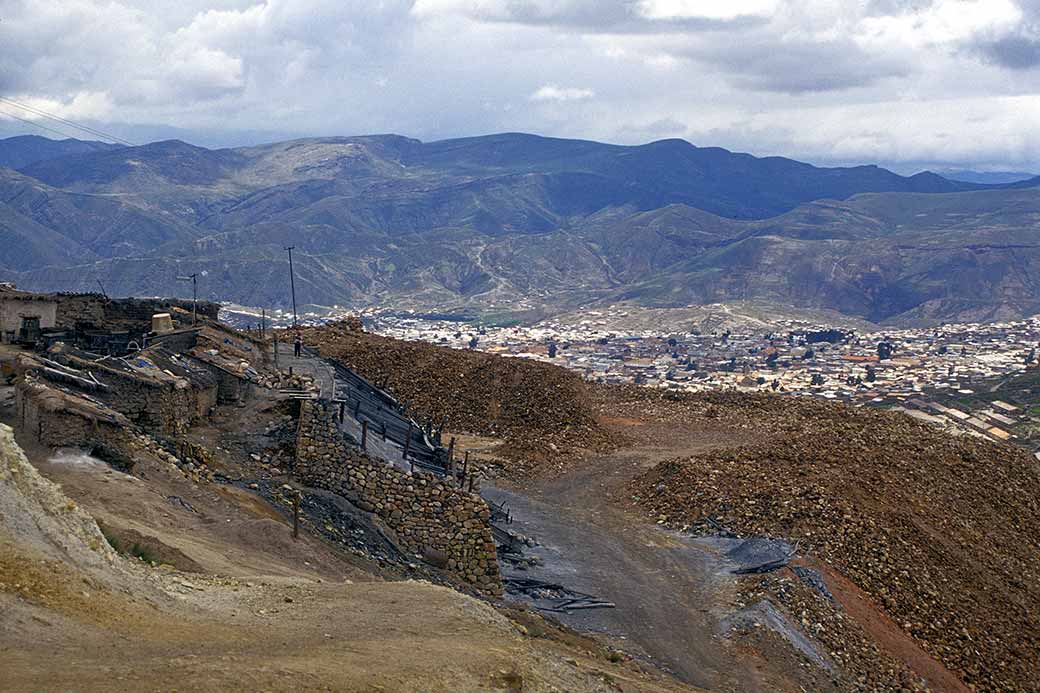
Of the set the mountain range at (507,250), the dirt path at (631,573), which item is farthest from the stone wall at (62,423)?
the mountain range at (507,250)

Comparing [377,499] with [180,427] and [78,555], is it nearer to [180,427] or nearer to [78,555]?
[180,427]

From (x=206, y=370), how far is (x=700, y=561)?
8399 mm

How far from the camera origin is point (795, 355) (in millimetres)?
80562

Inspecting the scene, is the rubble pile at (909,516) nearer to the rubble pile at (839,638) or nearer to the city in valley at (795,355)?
the rubble pile at (839,638)

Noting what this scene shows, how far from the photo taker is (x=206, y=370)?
58.7ft

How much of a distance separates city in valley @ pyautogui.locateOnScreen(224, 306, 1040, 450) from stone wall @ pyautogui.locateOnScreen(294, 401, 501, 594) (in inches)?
798

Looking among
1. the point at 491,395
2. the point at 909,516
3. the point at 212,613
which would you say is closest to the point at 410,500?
the point at 212,613

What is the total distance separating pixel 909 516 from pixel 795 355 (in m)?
62.0

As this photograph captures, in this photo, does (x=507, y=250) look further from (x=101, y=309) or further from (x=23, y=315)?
(x=23, y=315)

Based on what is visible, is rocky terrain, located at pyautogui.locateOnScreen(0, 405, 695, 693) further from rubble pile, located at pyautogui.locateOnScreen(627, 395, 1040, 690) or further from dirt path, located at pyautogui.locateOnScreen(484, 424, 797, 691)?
rubble pile, located at pyautogui.locateOnScreen(627, 395, 1040, 690)

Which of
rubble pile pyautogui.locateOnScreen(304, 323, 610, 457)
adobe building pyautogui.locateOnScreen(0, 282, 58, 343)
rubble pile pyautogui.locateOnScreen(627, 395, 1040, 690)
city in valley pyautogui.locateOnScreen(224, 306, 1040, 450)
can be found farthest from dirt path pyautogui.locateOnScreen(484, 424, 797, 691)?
city in valley pyautogui.locateOnScreen(224, 306, 1040, 450)

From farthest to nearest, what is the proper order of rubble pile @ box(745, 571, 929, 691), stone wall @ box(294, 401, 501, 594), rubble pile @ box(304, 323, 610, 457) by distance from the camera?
rubble pile @ box(304, 323, 610, 457)
stone wall @ box(294, 401, 501, 594)
rubble pile @ box(745, 571, 929, 691)

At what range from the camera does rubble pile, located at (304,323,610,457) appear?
82.0ft

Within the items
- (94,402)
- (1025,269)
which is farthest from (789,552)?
(1025,269)
